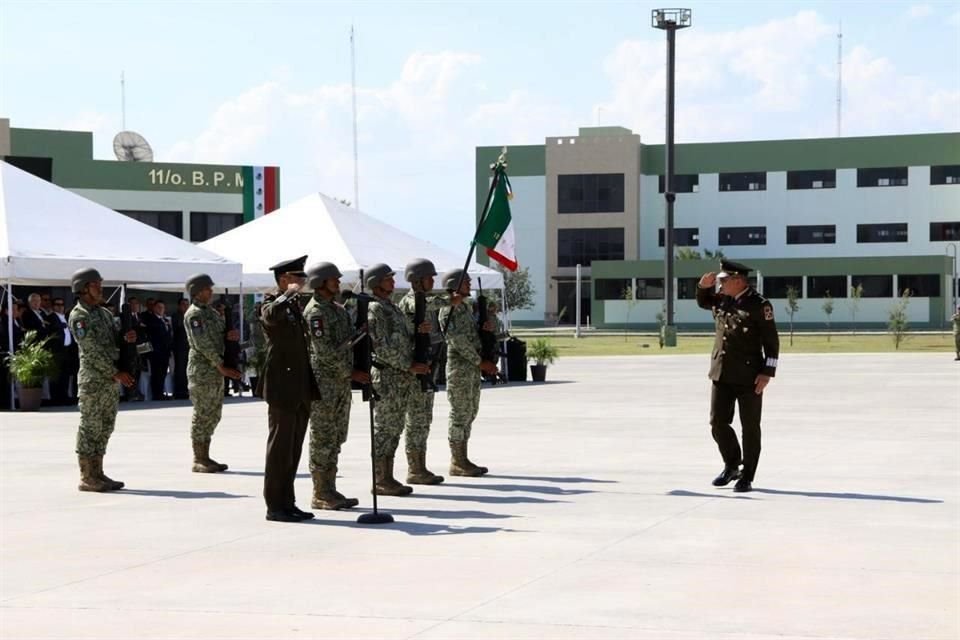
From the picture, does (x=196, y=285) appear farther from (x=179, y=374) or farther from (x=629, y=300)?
(x=629, y=300)

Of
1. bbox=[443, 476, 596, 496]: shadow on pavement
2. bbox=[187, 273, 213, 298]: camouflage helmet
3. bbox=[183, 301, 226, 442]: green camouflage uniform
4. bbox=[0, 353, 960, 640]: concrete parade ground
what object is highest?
bbox=[187, 273, 213, 298]: camouflage helmet

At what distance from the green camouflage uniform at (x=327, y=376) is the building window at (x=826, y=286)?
8268 cm

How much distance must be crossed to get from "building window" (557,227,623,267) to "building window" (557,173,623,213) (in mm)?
1535

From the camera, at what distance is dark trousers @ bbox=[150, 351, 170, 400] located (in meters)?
26.0

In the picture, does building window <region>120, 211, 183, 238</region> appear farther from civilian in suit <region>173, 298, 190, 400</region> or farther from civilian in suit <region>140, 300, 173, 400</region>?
civilian in suit <region>140, 300, 173, 400</region>

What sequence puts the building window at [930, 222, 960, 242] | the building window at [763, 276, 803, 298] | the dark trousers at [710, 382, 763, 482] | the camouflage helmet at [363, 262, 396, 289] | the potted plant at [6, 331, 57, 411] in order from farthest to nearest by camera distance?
the building window at [930, 222, 960, 242] → the building window at [763, 276, 803, 298] → the potted plant at [6, 331, 57, 411] → the dark trousers at [710, 382, 763, 482] → the camouflage helmet at [363, 262, 396, 289]

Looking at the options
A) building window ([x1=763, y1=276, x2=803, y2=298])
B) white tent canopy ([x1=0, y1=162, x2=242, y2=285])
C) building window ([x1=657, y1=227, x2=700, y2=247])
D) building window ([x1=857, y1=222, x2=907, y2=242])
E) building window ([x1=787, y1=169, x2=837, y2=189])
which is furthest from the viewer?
building window ([x1=657, y1=227, x2=700, y2=247])

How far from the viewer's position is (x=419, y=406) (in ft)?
42.3

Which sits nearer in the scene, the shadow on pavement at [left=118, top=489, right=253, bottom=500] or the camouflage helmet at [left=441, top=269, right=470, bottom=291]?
the shadow on pavement at [left=118, top=489, right=253, bottom=500]

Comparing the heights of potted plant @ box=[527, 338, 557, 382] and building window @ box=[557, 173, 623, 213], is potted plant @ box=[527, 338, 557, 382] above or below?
below

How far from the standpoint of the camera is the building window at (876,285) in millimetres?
90438

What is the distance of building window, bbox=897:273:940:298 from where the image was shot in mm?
89488

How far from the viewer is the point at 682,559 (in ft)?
30.1

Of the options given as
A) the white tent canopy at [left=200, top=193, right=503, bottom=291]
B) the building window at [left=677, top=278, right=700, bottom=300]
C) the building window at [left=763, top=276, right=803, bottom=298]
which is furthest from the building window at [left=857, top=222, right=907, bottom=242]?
the white tent canopy at [left=200, top=193, right=503, bottom=291]
